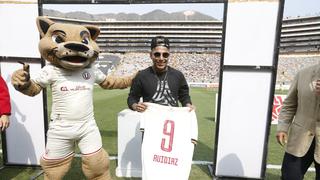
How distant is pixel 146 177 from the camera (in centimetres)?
263

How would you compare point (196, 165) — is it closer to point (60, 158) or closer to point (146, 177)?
point (146, 177)

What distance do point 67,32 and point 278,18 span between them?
2.53 meters

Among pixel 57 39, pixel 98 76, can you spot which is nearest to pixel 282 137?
pixel 98 76

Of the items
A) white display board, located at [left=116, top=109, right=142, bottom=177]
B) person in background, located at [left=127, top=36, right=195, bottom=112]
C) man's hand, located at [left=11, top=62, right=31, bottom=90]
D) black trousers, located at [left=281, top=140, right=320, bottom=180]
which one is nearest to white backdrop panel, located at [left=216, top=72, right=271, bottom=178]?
person in background, located at [left=127, top=36, right=195, bottom=112]

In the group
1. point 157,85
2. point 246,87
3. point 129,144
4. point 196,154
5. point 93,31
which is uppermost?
point 93,31

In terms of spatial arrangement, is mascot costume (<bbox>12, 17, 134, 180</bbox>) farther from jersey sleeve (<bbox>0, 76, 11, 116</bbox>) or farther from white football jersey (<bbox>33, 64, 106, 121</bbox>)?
jersey sleeve (<bbox>0, 76, 11, 116</bbox>)

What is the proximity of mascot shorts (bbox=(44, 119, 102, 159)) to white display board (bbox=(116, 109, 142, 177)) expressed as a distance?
87cm

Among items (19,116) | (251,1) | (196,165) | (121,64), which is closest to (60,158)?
(19,116)

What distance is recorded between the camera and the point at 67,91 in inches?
107

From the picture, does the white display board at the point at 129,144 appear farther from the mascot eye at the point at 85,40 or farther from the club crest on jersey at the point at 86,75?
the mascot eye at the point at 85,40

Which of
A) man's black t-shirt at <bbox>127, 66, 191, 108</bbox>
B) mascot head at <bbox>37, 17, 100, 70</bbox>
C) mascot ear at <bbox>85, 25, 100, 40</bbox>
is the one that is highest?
mascot ear at <bbox>85, 25, 100, 40</bbox>

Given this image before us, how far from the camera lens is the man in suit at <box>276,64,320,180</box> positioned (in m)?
2.24

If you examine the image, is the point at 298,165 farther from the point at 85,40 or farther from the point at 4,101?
the point at 4,101

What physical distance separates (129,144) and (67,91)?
138 centimetres
